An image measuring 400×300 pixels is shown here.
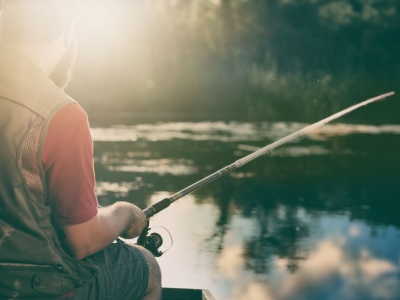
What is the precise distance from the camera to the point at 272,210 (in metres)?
10.9

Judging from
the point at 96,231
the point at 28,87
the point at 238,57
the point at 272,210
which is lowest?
the point at 96,231

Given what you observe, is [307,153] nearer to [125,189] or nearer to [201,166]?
[201,166]

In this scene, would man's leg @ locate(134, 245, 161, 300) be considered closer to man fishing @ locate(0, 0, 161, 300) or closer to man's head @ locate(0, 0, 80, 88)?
man fishing @ locate(0, 0, 161, 300)

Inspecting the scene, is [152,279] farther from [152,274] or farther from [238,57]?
[238,57]

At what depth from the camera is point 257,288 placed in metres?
6.71

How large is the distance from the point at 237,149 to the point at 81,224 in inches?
618

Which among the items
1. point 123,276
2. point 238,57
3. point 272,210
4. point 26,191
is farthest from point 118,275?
point 238,57

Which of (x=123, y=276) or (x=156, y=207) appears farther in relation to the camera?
(x=156, y=207)

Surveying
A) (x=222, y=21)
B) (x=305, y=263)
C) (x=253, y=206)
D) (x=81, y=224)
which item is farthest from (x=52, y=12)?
(x=222, y=21)

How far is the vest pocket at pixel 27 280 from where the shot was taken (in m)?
2.95

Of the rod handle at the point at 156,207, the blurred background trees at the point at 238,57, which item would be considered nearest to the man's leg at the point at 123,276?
the rod handle at the point at 156,207

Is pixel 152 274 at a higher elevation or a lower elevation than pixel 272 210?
lower

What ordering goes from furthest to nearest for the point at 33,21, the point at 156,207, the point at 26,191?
the point at 156,207 → the point at 33,21 → the point at 26,191

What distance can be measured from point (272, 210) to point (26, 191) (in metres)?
8.11
